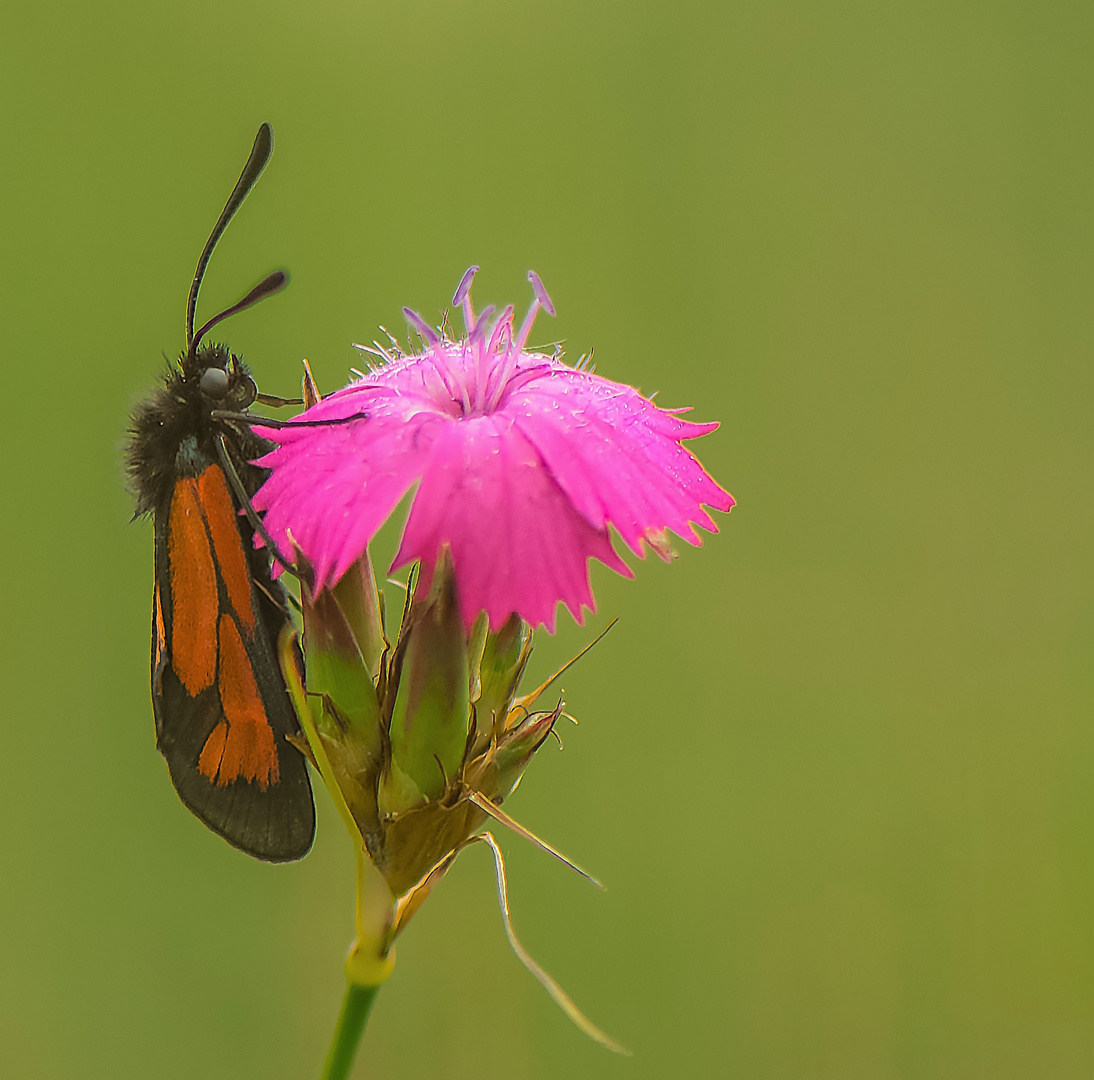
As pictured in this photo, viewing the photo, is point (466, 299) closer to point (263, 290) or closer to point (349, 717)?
point (263, 290)

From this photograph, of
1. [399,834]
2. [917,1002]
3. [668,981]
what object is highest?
[399,834]

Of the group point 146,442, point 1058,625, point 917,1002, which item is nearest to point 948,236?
point 1058,625

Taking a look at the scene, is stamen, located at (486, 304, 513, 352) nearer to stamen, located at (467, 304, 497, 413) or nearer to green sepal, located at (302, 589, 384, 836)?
stamen, located at (467, 304, 497, 413)

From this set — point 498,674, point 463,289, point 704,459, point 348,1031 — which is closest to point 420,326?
point 463,289

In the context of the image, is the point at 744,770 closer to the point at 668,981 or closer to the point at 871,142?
the point at 668,981

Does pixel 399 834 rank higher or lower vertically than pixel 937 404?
lower

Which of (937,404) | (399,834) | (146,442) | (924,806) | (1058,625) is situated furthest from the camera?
(937,404)

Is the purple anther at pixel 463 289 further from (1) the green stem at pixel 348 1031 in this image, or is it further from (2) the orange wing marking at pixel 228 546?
(1) the green stem at pixel 348 1031
